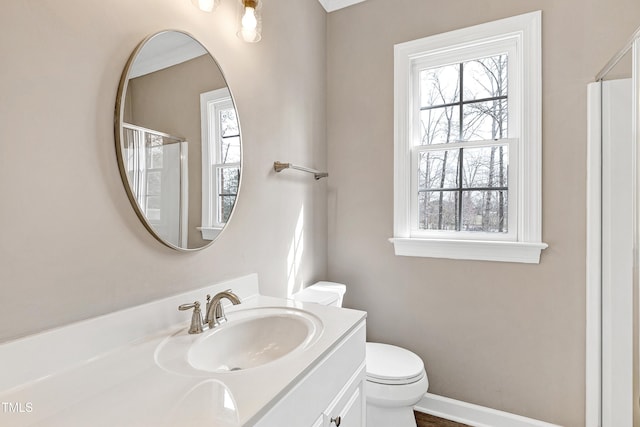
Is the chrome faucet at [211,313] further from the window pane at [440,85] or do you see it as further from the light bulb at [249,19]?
the window pane at [440,85]

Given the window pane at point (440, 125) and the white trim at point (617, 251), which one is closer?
the white trim at point (617, 251)

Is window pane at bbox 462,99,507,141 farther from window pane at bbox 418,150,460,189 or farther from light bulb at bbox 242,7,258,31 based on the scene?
light bulb at bbox 242,7,258,31

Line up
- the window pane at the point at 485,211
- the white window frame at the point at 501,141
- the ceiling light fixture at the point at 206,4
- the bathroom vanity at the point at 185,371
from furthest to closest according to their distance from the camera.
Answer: the window pane at the point at 485,211
the white window frame at the point at 501,141
the ceiling light fixture at the point at 206,4
the bathroom vanity at the point at 185,371

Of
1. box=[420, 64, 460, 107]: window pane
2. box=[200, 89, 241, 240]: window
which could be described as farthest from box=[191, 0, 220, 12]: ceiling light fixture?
box=[420, 64, 460, 107]: window pane

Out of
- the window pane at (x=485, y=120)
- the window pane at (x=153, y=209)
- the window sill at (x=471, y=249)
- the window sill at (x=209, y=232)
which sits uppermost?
the window pane at (x=485, y=120)

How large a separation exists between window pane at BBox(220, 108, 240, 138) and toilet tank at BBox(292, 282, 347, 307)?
87 cm

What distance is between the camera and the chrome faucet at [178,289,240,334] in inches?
38.1

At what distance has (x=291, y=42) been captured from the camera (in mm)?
1697

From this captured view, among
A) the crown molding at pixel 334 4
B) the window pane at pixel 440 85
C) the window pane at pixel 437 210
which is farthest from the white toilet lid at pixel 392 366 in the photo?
the crown molding at pixel 334 4

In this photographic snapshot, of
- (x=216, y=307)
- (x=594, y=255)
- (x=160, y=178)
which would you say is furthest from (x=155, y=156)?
(x=594, y=255)

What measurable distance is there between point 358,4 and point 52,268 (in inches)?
82.9

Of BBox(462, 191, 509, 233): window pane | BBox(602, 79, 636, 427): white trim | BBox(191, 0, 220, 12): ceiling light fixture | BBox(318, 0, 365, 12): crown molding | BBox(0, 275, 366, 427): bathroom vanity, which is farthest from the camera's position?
BBox(318, 0, 365, 12): crown molding

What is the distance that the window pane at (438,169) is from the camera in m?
1.82

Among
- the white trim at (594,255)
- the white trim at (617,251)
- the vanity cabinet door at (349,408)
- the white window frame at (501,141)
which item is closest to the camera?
the vanity cabinet door at (349,408)
